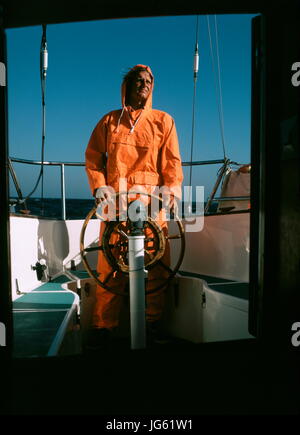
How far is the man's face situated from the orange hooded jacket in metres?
0.04

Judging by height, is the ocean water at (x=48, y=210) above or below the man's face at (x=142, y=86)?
below

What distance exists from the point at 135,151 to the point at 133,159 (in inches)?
2.2

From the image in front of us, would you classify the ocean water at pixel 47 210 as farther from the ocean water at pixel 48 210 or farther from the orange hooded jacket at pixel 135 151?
the orange hooded jacket at pixel 135 151

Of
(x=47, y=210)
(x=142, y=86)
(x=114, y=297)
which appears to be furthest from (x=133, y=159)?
(x=47, y=210)

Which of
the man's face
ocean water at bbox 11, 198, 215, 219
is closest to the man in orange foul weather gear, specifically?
the man's face

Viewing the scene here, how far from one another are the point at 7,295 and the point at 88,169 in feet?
3.71

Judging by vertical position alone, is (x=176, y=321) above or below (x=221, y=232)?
below

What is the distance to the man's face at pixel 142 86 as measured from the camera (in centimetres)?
218

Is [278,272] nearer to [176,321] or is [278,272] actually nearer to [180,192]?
[180,192]

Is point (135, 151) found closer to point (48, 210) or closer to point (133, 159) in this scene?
point (133, 159)

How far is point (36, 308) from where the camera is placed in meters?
1.85

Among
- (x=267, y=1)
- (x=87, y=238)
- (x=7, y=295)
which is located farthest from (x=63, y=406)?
(x=87, y=238)

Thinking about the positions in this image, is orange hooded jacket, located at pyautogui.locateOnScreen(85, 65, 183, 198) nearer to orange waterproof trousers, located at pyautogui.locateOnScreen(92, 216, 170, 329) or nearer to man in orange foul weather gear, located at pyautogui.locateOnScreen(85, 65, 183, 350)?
man in orange foul weather gear, located at pyautogui.locateOnScreen(85, 65, 183, 350)

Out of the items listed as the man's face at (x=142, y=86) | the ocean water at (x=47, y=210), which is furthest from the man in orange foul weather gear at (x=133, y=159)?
the ocean water at (x=47, y=210)
